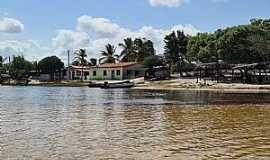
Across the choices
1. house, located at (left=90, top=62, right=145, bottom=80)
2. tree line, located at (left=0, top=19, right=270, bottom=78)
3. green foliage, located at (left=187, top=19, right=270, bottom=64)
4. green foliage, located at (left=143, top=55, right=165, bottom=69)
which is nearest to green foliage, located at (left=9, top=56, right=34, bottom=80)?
tree line, located at (left=0, top=19, right=270, bottom=78)

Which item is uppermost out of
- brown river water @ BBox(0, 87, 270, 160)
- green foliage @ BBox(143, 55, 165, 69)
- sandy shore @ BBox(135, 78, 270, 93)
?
green foliage @ BBox(143, 55, 165, 69)

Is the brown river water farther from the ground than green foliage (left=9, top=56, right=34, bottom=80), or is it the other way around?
green foliage (left=9, top=56, right=34, bottom=80)

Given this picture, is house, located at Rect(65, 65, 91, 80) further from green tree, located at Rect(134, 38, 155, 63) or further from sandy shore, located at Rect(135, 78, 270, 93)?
sandy shore, located at Rect(135, 78, 270, 93)

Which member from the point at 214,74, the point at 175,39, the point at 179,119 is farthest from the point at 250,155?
the point at 175,39

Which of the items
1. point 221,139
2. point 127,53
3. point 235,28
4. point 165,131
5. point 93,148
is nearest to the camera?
point 93,148

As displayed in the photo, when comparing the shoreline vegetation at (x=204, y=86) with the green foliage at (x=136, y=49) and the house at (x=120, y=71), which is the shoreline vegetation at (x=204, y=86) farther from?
the green foliage at (x=136, y=49)

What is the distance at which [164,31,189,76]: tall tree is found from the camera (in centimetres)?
10419

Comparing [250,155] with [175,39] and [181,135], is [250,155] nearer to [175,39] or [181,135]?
[181,135]

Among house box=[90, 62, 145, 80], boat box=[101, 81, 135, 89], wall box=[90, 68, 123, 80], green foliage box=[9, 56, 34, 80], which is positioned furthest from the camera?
green foliage box=[9, 56, 34, 80]

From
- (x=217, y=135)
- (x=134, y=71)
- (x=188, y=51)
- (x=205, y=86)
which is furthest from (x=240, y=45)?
(x=217, y=135)

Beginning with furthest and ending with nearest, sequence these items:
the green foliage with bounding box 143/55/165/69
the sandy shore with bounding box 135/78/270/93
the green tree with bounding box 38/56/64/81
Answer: the green tree with bounding box 38/56/64/81, the green foliage with bounding box 143/55/165/69, the sandy shore with bounding box 135/78/270/93

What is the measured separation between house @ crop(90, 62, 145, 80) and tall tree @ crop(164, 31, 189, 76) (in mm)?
8229

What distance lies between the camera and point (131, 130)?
21.1m

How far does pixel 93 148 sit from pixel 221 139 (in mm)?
4991
